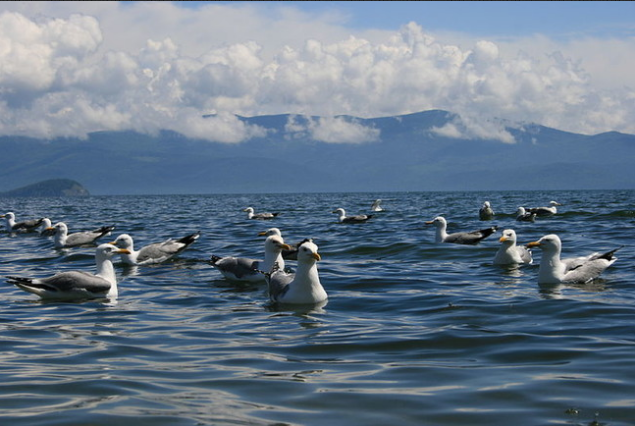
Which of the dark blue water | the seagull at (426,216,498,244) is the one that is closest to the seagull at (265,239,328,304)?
the dark blue water

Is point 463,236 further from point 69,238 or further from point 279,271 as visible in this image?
point 69,238

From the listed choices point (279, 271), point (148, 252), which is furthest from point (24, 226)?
point (279, 271)

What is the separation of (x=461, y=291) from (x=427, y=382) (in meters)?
7.03

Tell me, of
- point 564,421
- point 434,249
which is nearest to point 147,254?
point 434,249

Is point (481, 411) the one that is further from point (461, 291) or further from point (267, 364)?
point (461, 291)

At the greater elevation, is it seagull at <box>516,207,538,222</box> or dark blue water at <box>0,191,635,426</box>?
seagull at <box>516,207,538,222</box>

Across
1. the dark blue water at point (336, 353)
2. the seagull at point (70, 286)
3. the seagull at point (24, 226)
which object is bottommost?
the dark blue water at point (336, 353)

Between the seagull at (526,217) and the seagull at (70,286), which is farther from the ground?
the seagull at (526,217)

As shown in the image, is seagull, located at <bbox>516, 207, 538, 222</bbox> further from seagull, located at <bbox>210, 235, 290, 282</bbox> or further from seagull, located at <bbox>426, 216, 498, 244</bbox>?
seagull, located at <bbox>210, 235, 290, 282</bbox>

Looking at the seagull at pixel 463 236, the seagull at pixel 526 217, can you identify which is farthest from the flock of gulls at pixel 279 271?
the seagull at pixel 526 217

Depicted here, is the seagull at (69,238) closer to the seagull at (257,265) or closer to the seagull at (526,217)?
the seagull at (257,265)

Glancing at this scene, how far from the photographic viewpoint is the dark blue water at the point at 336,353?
7.18 metres

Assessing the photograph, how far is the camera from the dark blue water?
7184mm

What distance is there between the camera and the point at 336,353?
31.5 feet
